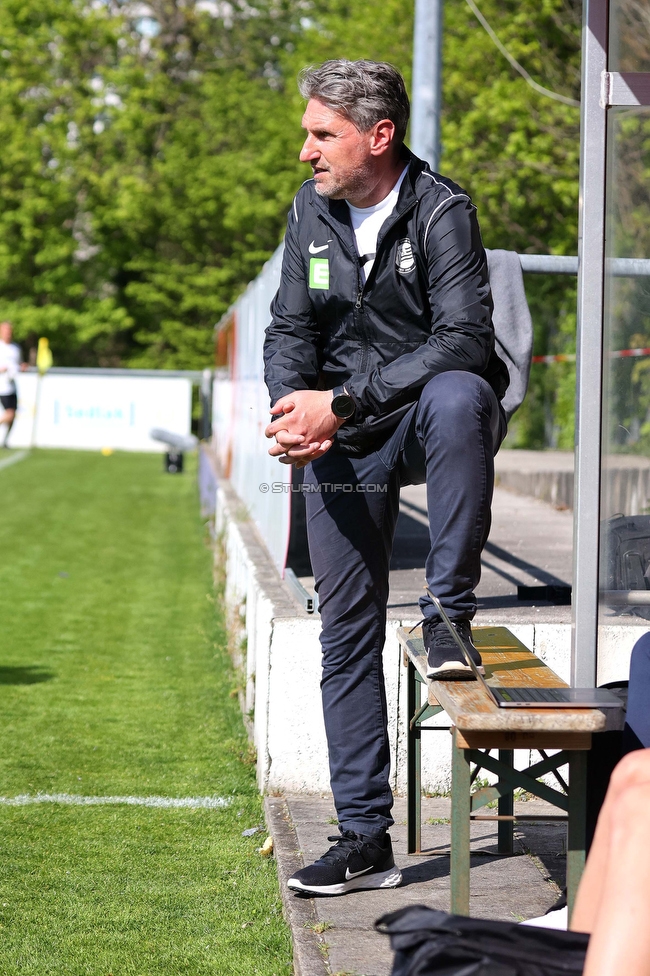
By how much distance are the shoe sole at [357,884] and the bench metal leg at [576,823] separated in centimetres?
101

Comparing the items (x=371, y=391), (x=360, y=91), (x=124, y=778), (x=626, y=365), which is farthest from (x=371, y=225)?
(x=124, y=778)

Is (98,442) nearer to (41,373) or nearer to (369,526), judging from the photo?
(41,373)

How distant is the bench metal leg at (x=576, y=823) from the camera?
2.56m

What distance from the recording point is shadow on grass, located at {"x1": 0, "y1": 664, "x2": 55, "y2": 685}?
659 cm

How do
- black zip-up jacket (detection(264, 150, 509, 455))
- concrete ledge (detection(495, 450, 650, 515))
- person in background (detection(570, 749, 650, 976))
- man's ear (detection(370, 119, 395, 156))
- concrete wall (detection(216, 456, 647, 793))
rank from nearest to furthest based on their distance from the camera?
person in background (detection(570, 749, 650, 976)) → black zip-up jacket (detection(264, 150, 509, 455)) → man's ear (detection(370, 119, 395, 156)) → concrete ledge (detection(495, 450, 650, 515)) → concrete wall (detection(216, 456, 647, 793))

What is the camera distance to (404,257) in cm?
332

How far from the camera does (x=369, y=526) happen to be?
3488 mm

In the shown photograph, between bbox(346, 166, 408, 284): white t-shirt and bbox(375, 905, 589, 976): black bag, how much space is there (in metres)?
1.79

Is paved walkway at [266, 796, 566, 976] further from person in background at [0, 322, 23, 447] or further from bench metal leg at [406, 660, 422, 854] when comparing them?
person in background at [0, 322, 23, 447]

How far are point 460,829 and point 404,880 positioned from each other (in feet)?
3.48

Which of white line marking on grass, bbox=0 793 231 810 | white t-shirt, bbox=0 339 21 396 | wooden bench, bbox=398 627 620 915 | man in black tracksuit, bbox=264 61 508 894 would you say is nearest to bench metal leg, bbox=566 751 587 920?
wooden bench, bbox=398 627 620 915

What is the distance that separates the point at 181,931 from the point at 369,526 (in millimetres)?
1170

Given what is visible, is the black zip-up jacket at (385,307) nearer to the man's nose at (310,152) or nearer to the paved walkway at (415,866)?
the man's nose at (310,152)

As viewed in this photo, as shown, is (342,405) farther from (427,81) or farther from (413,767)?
(427,81)
